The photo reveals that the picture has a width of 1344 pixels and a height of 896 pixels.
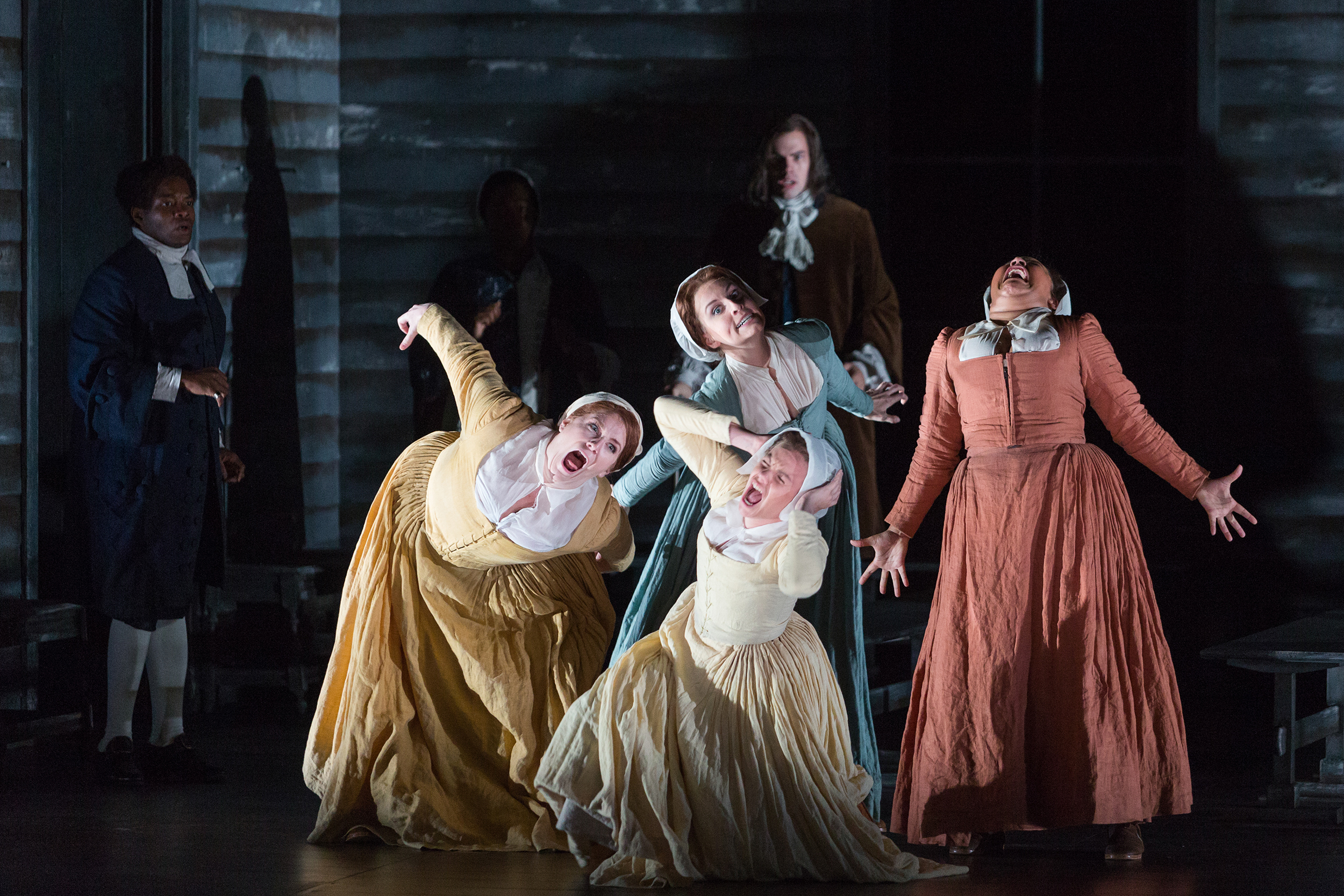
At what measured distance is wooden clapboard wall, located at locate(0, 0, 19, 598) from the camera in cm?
573

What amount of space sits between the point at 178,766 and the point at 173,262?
1411mm

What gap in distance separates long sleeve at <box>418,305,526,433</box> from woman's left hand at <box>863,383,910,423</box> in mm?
943

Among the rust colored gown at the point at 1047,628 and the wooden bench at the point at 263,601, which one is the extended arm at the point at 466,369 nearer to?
the rust colored gown at the point at 1047,628

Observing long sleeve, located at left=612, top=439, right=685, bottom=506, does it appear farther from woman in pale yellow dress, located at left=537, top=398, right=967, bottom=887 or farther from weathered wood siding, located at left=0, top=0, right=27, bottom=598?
weathered wood siding, located at left=0, top=0, right=27, bottom=598

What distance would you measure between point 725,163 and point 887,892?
3.45m

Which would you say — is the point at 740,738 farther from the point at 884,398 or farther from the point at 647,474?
the point at 884,398

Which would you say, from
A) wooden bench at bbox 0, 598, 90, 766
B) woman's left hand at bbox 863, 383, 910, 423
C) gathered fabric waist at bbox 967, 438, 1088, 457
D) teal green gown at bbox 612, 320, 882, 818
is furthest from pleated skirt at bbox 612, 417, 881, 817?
wooden bench at bbox 0, 598, 90, 766

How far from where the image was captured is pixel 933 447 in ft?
13.9

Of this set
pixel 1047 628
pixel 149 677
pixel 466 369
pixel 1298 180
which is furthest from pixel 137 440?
pixel 1298 180

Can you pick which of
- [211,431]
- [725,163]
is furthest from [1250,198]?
[211,431]

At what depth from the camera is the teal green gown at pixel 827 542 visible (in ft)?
13.7

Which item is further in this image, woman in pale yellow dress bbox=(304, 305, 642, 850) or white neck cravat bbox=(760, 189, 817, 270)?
white neck cravat bbox=(760, 189, 817, 270)

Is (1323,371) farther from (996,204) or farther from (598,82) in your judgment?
(598,82)

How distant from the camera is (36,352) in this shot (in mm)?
5887
